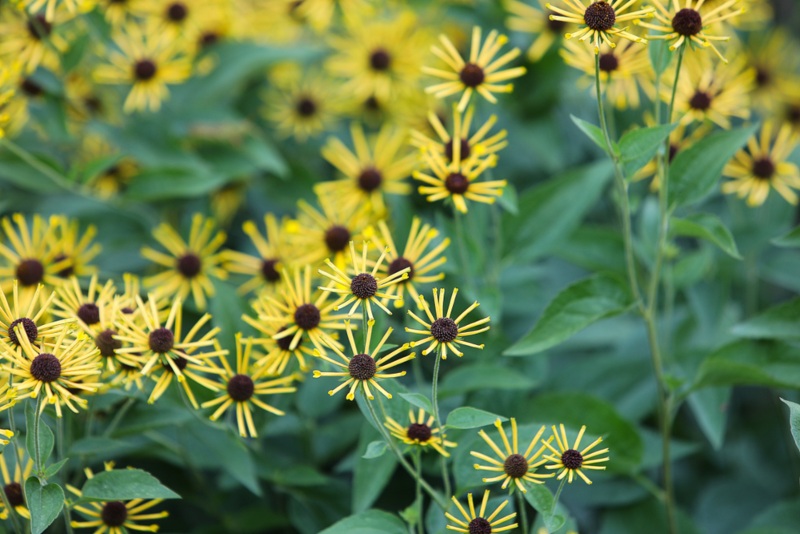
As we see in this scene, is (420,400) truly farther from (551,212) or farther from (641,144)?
(551,212)

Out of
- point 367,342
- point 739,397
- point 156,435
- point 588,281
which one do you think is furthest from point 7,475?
point 739,397

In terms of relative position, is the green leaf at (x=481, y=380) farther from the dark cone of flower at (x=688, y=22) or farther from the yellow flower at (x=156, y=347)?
the dark cone of flower at (x=688, y=22)

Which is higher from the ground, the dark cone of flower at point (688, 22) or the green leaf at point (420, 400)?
the dark cone of flower at point (688, 22)

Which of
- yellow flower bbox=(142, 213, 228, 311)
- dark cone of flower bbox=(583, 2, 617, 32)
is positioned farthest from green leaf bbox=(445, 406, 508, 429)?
yellow flower bbox=(142, 213, 228, 311)

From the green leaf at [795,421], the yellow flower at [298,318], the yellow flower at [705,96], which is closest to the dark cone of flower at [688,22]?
the yellow flower at [705,96]

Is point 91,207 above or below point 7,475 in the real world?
above

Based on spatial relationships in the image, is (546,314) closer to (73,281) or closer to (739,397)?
(73,281)

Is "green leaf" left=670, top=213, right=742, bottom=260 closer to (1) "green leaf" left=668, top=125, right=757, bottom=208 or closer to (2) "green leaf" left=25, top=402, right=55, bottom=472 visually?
(1) "green leaf" left=668, top=125, right=757, bottom=208
